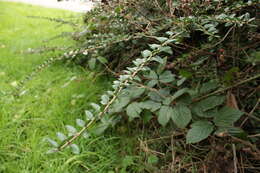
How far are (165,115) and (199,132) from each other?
0.41 feet

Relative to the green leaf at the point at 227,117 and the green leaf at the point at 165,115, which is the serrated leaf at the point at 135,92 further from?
the green leaf at the point at 227,117

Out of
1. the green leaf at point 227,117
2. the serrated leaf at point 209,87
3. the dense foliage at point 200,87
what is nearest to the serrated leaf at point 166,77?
the dense foliage at point 200,87

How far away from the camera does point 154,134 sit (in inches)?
39.0

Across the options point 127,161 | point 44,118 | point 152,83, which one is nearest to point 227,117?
point 152,83

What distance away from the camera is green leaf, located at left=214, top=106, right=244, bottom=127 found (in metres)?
0.64

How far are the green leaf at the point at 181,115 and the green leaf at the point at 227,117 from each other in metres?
0.09

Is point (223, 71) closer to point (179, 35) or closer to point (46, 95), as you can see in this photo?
point (179, 35)

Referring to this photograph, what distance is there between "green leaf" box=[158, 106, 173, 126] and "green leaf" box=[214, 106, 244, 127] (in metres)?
0.15

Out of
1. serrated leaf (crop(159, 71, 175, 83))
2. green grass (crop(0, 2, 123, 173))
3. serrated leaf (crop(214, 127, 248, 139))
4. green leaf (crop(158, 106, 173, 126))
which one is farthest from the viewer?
green grass (crop(0, 2, 123, 173))

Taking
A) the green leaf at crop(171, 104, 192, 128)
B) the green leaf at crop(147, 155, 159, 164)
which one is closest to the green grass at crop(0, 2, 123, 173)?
the green leaf at crop(147, 155, 159, 164)

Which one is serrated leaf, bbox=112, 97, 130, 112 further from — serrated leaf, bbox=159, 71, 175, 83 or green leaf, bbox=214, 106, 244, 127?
green leaf, bbox=214, 106, 244, 127

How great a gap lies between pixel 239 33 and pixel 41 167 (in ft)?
3.49

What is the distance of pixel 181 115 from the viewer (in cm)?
71

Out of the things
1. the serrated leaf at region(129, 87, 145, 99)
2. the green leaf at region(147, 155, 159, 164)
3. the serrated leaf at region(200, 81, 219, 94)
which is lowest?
the green leaf at region(147, 155, 159, 164)
